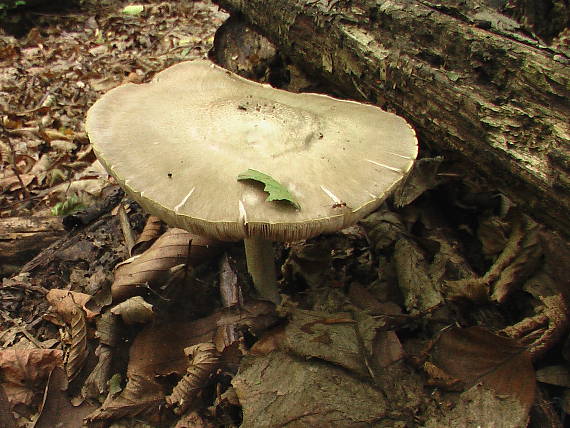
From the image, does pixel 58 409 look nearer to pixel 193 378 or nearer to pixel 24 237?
pixel 193 378

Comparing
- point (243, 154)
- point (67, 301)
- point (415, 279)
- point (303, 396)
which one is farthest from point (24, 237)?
point (415, 279)

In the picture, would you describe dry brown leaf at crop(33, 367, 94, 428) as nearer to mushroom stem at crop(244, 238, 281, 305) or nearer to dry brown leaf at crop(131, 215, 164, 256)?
dry brown leaf at crop(131, 215, 164, 256)

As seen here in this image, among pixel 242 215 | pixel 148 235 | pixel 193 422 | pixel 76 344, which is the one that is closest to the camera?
pixel 242 215

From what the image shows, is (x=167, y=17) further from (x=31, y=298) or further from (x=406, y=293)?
(x=406, y=293)

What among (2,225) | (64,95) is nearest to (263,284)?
(2,225)

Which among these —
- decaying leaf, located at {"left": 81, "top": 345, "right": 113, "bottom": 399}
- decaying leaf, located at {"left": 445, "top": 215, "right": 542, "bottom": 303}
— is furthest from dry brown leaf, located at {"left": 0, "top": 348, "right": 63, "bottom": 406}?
decaying leaf, located at {"left": 445, "top": 215, "right": 542, "bottom": 303}
